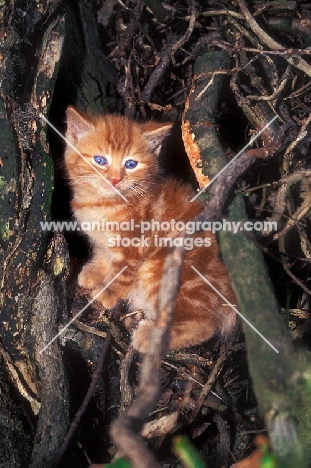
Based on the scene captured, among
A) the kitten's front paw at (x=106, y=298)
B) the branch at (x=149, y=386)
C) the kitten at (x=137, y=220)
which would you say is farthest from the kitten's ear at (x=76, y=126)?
the branch at (x=149, y=386)

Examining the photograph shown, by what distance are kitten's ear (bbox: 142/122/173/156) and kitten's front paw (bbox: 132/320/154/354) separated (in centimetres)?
100

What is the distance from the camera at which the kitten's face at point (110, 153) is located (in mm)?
2564

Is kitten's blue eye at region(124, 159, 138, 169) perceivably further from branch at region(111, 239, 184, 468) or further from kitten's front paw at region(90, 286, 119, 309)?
branch at region(111, 239, 184, 468)

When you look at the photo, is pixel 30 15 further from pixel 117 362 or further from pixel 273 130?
pixel 117 362

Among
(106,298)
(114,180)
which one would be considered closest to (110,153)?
(114,180)

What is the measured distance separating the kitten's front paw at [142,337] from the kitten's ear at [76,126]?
1.08 m

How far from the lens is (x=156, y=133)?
8.50 ft

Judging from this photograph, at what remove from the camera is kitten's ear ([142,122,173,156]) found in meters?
2.54

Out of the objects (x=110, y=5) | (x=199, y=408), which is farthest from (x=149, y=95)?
(x=199, y=408)

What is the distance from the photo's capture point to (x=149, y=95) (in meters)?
2.66

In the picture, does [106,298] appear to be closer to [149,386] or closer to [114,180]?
[114,180]

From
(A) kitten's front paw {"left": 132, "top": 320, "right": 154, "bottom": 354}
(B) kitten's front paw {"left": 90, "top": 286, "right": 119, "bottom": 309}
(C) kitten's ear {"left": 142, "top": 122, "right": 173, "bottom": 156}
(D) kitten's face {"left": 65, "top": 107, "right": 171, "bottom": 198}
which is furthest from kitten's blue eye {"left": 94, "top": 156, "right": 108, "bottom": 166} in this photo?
(A) kitten's front paw {"left": 132, "top": 320, "right": 154, "bottom": 354}

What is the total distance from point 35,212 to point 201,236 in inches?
32.6

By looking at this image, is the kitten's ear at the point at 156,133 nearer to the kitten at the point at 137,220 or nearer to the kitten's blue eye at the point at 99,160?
the kitten at the point at 137,220
